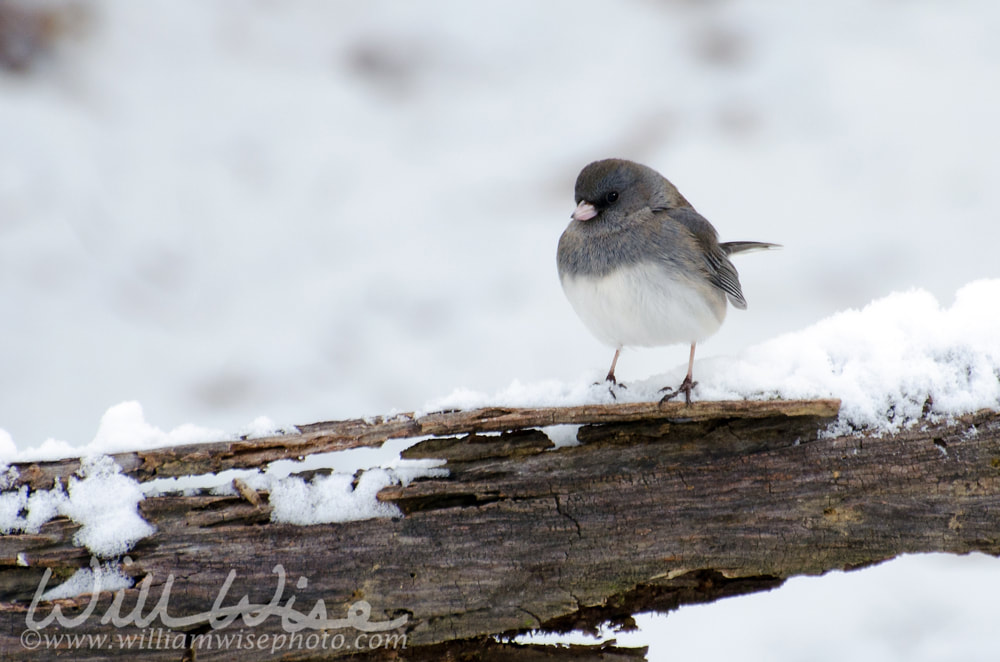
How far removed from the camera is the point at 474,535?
64.6 inches

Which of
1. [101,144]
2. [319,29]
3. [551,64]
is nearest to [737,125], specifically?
[551,64]

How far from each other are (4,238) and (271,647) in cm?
245

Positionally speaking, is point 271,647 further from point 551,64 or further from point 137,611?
point 551,64

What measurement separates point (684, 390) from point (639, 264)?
41cm

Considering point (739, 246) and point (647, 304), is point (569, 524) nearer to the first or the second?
point (647, 304)

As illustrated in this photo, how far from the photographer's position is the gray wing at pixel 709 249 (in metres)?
2.24

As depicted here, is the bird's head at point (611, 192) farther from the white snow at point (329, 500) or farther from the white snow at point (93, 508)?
the white snow at point (93, 508)

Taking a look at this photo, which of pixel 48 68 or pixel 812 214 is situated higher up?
pixel 48 68

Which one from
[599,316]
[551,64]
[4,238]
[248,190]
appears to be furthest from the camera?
[551,64]

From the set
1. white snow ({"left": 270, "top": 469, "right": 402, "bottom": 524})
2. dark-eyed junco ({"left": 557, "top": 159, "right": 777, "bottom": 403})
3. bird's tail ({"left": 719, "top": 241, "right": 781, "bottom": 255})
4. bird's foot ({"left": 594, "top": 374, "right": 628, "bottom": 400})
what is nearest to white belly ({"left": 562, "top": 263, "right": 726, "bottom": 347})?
dark-eyed junco ({"left": 557, "top": 159, "right": 777, "bottom": 403})

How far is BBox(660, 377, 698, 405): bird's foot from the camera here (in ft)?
5.69

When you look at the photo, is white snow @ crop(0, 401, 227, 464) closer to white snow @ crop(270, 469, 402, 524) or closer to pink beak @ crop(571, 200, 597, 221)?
white snow @ crop(270, 469, 402, 524)

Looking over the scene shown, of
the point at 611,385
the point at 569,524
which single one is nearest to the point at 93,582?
the point at 569,524

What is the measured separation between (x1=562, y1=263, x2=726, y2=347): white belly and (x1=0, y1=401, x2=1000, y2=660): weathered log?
0.44 m
